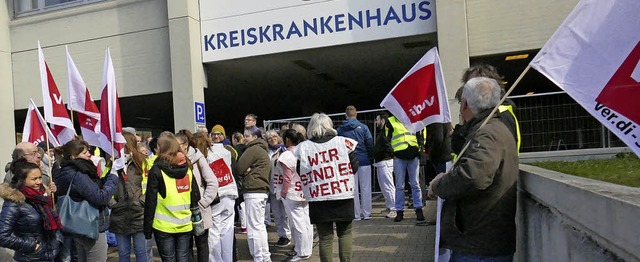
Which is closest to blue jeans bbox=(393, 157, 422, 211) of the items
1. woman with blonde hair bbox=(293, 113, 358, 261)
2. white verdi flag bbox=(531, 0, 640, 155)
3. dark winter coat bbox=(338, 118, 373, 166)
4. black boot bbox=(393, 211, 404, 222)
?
black boot bbox=(393, 211, 404, 222)

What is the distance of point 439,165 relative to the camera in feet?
22.3

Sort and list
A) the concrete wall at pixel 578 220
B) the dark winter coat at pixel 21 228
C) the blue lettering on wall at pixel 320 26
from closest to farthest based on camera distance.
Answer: the concrete wall at pixel 578 220 → the dark winter coat at pixel 21 228 → the blue lettering on wall at pixel 320 26

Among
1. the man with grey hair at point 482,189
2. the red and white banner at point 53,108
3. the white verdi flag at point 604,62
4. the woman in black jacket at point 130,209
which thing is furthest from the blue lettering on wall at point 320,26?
the white verdi flag at point 604,62

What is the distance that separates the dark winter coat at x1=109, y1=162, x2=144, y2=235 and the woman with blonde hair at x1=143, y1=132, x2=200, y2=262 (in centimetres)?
63

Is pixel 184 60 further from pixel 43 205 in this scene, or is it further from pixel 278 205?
pixel 43 205

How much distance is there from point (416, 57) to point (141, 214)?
10.3 metres

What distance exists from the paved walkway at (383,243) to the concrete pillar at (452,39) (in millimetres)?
3685

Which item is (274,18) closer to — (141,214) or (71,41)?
(71,41)

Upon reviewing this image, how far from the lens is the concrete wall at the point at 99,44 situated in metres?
13.2

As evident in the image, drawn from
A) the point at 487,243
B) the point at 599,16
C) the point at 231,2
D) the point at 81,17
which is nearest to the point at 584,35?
the point at 599,16

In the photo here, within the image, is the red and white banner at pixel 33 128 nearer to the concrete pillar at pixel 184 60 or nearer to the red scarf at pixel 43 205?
the red scarf at pixel 43 205

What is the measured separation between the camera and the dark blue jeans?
498 cm

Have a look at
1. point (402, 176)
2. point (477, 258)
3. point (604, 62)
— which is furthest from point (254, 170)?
point (604, 62)

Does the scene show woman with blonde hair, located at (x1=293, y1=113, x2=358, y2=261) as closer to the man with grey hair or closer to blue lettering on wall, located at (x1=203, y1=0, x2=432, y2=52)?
the man with grey hair
